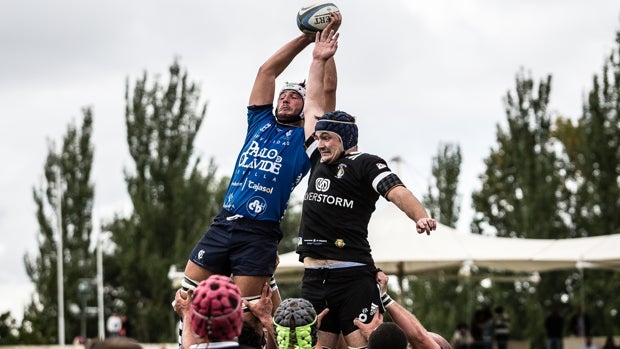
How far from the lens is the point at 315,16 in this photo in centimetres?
1002

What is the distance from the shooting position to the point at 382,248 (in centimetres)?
2292

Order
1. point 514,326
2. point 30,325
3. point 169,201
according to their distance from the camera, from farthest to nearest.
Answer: point 169,201 → point 514,326 → point 30,325

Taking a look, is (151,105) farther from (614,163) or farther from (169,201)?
(614,163)

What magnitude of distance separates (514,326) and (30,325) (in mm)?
13631

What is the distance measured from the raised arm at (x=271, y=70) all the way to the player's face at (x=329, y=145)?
961 mm

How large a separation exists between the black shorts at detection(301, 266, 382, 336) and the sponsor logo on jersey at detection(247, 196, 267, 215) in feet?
2.52

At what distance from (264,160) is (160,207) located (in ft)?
117

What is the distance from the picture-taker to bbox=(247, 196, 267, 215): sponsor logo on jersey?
9.81 m

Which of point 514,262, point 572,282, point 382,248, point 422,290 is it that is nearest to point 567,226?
point 572,282

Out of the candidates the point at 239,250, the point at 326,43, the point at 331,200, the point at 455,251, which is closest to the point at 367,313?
the point at 331,200

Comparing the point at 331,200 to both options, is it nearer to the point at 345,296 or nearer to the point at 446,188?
the point at 345,296

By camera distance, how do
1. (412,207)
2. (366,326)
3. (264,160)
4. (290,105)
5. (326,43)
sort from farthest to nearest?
(290,105), (326,43), (264,160), (366,326), (412,207)

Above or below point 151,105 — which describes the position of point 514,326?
below

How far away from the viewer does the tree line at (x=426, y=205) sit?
117 ft
